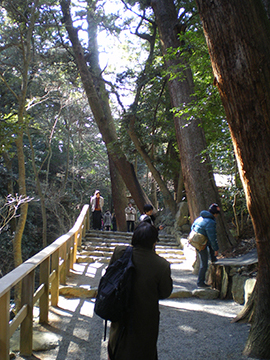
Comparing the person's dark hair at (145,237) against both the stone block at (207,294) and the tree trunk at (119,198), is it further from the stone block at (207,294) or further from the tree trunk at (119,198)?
the tree trunk at (119,198)

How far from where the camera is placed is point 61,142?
24.0m

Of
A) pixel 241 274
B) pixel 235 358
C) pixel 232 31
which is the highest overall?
pixel 232 31

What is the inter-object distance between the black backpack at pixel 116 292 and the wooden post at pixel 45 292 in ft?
6.19

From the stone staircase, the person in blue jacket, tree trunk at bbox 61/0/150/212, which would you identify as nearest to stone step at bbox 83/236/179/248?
the stone staircase

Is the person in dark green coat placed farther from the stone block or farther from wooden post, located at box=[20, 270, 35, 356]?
the stone block

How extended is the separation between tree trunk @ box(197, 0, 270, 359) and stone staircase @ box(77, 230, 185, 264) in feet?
19.9

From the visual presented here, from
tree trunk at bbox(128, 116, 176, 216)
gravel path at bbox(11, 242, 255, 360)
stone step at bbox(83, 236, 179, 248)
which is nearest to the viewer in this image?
gravel path at bbox(11, 242, 255, 360)

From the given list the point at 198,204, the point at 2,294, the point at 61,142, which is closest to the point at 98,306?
the point at 2,294

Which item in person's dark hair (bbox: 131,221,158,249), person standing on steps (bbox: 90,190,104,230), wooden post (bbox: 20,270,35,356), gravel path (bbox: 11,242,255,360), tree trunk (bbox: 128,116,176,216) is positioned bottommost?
gravel path (bbox: 11,242,255,360)

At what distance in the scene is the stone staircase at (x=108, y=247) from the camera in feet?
30.2

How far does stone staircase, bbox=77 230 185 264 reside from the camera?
30.2 feet

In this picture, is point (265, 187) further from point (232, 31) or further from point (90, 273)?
point (90, 273)

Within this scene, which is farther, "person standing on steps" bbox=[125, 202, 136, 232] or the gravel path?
"person standing on steps" bbox=[125, 202, 136, 232]

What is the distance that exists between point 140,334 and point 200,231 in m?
4.03
